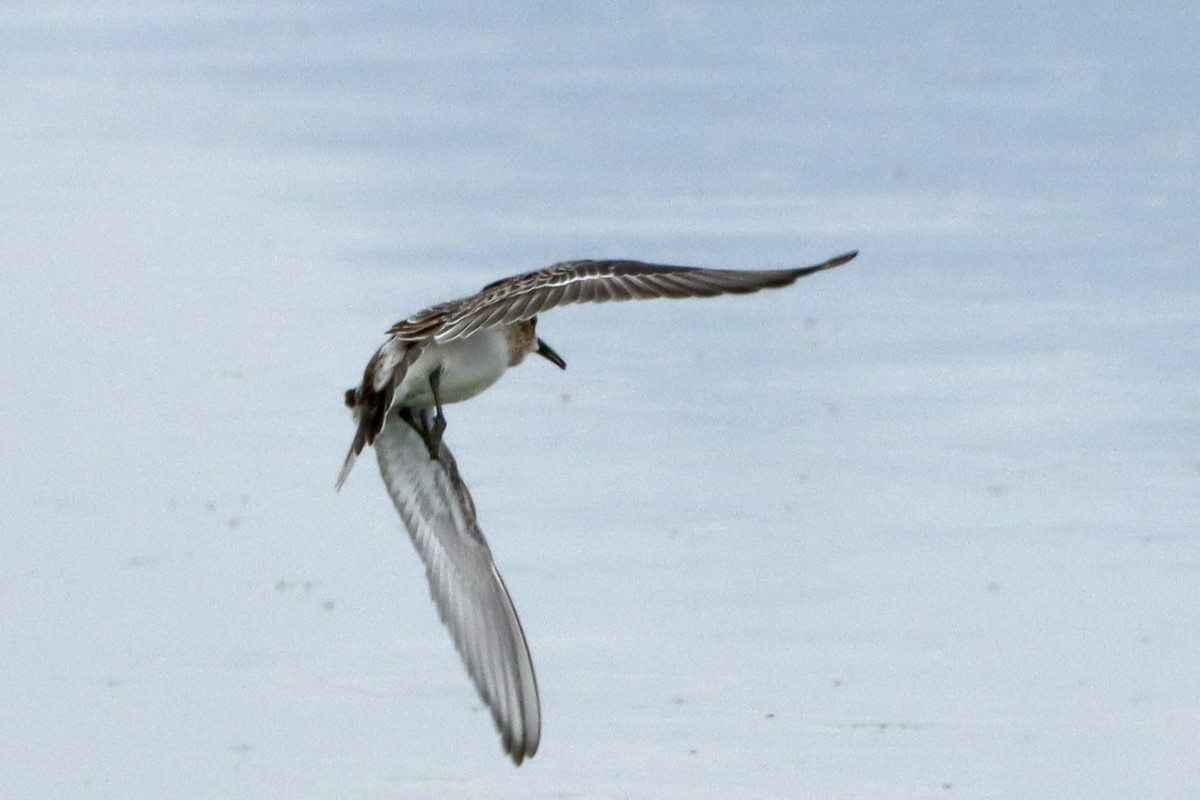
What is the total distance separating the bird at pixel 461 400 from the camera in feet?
25.0

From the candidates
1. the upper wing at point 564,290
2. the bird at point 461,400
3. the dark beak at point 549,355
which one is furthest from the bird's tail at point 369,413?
the dark beak at point 549,355

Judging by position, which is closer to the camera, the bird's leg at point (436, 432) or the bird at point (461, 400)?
the bird at point (461, 400)

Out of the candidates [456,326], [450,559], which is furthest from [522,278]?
[450,559]

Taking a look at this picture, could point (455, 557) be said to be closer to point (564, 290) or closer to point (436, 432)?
point (436, 432)

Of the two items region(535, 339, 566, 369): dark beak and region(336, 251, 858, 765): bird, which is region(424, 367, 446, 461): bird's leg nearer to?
region(336, 251, 858, 765): bird

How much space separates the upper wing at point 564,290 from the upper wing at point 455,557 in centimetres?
50

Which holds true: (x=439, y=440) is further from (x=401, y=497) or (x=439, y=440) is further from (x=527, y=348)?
(x=527, y=348)

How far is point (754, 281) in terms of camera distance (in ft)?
23.8

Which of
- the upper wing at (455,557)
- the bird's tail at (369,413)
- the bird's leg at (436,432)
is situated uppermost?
the bird's tail at (369,413)

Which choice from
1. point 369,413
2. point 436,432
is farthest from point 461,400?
point 369,413

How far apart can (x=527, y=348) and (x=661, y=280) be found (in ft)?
4.90

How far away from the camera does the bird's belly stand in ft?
25.8

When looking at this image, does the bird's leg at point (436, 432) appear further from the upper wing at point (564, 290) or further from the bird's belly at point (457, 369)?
the upper wing at point (564, 290)

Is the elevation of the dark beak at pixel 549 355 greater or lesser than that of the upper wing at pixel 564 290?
lesser
